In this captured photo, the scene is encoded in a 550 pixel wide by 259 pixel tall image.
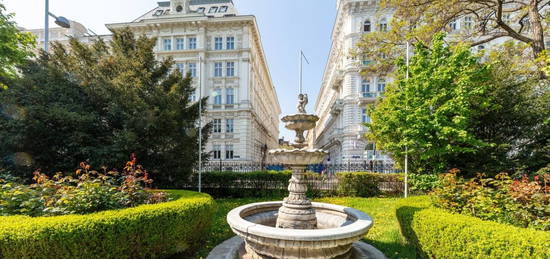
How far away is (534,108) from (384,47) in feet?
21.3

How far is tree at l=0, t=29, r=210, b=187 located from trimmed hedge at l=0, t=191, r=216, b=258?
5287 millimetres

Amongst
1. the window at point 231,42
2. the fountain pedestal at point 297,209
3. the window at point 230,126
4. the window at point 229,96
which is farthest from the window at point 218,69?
the fountain pedestal at point 297,209

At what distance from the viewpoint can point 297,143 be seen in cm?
477

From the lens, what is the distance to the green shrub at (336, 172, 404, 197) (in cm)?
1223

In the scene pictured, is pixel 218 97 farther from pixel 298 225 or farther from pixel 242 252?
pixel 298 225

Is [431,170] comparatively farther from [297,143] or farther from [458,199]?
[297,143]

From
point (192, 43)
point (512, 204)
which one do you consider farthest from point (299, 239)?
point (192, 43)

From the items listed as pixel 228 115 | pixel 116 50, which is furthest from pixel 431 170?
pixel 228 115

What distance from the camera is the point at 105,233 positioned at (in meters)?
3.57

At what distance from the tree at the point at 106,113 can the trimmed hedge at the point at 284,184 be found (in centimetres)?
253

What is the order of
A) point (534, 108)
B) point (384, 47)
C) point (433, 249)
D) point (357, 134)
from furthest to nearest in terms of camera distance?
point (357, 134) → point (384, 47) → point (534, 108) → point (433, 249)

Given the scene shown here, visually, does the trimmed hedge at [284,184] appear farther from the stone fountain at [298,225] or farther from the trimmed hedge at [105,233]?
the trimmed hedge at [105,233]

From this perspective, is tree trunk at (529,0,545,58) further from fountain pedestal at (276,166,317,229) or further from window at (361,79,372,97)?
window at (361,79,372,97)

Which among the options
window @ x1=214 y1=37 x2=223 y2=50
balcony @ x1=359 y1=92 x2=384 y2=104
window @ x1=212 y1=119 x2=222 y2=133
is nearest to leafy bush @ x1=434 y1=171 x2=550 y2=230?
balcony @ x1=359 y1=92 x2=384 y2=104
